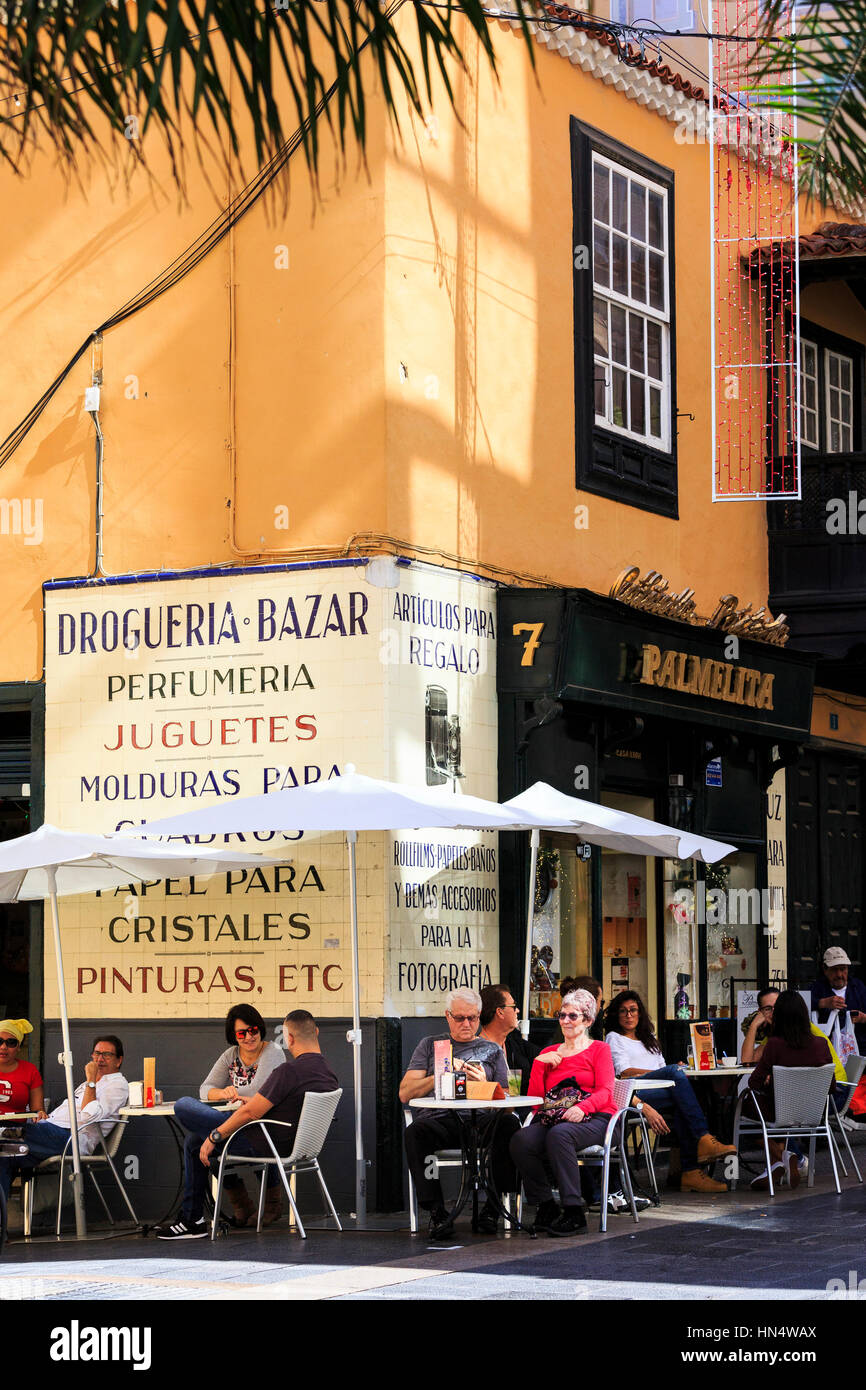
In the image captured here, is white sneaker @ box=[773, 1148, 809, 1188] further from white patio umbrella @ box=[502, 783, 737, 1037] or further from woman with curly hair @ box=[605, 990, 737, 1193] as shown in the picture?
white patio umbrella @ box=[502, 783, 737, 1037]

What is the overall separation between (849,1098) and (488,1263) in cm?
A: 510

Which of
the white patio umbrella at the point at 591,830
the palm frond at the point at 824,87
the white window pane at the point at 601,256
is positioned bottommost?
the white patio umbrella at the point at 591,830

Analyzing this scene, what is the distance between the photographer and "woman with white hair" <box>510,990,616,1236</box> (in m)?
10.4

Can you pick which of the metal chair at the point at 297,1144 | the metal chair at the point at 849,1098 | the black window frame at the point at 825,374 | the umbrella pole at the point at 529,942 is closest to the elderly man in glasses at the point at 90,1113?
the metal chair at the point at 297,1144

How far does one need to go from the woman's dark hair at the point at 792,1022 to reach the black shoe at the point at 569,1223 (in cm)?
277

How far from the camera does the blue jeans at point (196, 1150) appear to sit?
10828mm

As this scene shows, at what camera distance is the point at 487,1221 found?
34.3 feet

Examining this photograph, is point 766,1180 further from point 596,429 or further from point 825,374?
point 825,374

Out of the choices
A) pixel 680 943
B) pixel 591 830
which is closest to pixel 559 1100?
pixel 591 830

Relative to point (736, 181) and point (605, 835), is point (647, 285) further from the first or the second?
point (605, 835)

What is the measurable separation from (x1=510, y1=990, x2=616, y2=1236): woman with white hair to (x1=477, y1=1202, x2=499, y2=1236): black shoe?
23 centimetres

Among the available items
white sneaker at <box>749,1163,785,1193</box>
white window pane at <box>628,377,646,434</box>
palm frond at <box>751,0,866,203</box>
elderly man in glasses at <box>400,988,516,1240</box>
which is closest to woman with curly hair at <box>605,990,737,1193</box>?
white sneaker at <box>749,1163,785,1193</box>

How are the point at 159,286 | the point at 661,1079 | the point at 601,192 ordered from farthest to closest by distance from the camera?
1. the point at 601,192
2. the point at 159,286
3. the point at 661,1079

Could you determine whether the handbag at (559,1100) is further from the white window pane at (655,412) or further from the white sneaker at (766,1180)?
the white window pane at (655,412)
